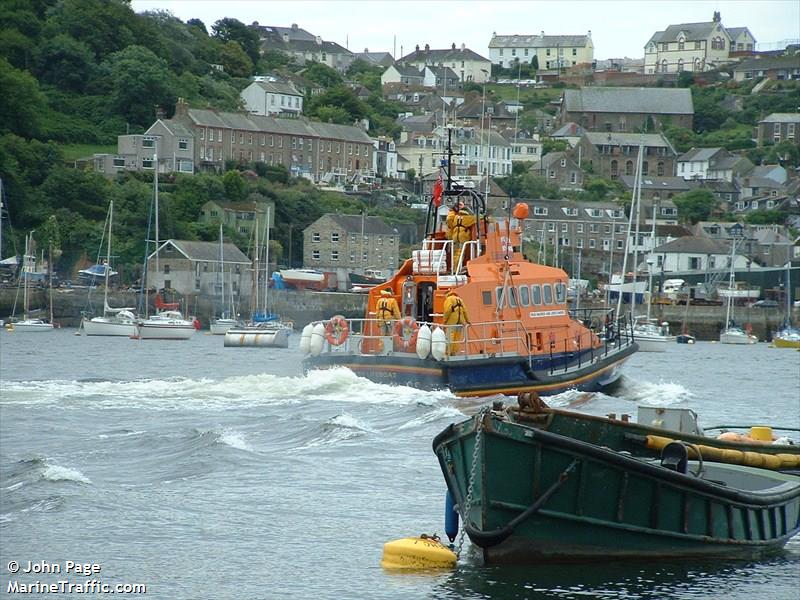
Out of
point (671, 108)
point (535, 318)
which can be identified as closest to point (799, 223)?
point (671, 108)

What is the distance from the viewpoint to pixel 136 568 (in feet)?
49.3

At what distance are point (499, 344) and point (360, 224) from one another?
67.1m

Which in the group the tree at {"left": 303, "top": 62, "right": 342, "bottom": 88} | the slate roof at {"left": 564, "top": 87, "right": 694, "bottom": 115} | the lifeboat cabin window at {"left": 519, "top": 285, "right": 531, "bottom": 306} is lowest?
the lifeboat cabin window at {"left": 519, "top": 285, "right": 531, "bottom": 306}

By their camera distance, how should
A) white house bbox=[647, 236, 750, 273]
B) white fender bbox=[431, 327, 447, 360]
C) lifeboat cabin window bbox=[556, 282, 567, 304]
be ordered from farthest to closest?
white house bbox=[647, 236, 750, 273] → lifeboat cabin window bbox=[556, 282, 567, 304] → white fender bbox=[431, 327, 447, 360]

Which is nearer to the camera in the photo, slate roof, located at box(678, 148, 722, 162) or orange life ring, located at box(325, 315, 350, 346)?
orange life ring, located at box(325, 315, 350, 346)

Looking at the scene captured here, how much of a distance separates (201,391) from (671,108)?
476 ft

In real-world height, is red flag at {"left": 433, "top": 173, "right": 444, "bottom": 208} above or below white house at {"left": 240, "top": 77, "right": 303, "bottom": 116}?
below

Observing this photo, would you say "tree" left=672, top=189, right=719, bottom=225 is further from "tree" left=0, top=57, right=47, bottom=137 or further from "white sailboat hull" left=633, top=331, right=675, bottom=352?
"tree" left=0, top=57, right=47, bottom=137

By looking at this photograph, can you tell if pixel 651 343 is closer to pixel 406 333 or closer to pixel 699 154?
pixel 406 333

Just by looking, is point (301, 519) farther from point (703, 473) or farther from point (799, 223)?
point (799, 223)

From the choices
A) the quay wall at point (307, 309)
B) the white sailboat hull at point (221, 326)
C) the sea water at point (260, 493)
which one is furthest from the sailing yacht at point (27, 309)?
the sea water at point (260, 493)

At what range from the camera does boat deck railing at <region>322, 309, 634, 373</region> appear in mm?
29875

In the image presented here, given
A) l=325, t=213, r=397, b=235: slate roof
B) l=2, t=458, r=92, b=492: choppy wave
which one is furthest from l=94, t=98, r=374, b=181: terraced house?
l=2, t=458, r=92, b=492: choppy wave

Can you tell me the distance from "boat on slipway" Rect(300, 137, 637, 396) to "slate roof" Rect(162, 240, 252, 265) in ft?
172
